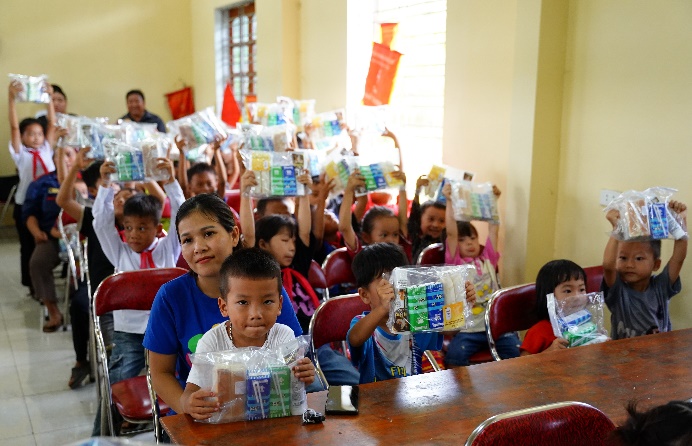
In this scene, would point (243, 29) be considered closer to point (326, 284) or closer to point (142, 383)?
point (326, 284)

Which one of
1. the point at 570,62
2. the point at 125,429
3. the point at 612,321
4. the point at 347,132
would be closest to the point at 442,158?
the point at 347,132

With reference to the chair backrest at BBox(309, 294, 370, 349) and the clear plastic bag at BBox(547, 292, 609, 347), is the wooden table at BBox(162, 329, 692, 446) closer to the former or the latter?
the clear plastic bag at BBox(547, 292, 609, 347)

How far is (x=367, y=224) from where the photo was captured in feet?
11.8

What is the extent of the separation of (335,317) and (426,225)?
4.75 feet

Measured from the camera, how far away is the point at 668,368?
2.08 metres

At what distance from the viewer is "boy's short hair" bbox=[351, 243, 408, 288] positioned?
2.31 metres

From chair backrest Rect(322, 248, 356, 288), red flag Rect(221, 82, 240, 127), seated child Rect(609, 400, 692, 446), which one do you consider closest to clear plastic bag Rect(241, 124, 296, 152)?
chair backrest Rect(322, 248, 356, 288)

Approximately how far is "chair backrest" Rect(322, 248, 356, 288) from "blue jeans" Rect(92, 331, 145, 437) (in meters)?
0.94

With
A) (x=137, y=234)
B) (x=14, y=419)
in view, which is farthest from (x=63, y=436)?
(x=137, y=234)

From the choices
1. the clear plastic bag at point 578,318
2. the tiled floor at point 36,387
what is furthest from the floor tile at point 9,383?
the clear plastic bag at point 578,318

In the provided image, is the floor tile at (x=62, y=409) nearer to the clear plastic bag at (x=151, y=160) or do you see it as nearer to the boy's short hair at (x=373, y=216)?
the clear plastic bag at (x=151, y=160)

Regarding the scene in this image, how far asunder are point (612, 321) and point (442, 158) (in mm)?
1887

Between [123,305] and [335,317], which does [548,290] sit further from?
[123,305]

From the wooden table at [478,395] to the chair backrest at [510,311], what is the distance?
465 mm
